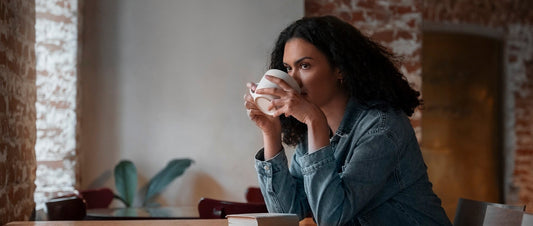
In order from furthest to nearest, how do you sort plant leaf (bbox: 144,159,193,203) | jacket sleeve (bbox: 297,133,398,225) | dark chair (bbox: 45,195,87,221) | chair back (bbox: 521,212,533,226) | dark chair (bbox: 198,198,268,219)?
plant leaf (bbox: 144,159,193,203)
dark chair (bbox: 198,198,268,219)
dark chair (bbox: 45,195,87,221)
jacket sleeve (bbox: 297,133,398,225)
chair back (bbox: 521,212,533,226)

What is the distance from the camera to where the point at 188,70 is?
4488 millimetres

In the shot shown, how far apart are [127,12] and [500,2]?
12.7 feet

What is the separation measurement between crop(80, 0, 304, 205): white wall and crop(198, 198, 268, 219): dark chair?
1653 mm

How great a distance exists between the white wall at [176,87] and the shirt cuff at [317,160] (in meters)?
2.89

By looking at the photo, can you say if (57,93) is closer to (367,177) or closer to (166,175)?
(166,175)

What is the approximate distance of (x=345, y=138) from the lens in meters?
1.80

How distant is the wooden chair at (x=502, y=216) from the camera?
1.70m

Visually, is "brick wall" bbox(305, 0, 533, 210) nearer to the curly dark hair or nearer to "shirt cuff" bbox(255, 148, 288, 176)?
the curly dark hair

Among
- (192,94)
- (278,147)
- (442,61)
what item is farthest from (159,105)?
(442,61)

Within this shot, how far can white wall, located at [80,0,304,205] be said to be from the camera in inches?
172

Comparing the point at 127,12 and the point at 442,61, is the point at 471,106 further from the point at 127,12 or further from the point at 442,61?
the point at 127,12

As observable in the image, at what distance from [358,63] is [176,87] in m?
2.76

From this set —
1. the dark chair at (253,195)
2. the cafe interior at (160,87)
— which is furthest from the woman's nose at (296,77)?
the dark chair at (253,195)

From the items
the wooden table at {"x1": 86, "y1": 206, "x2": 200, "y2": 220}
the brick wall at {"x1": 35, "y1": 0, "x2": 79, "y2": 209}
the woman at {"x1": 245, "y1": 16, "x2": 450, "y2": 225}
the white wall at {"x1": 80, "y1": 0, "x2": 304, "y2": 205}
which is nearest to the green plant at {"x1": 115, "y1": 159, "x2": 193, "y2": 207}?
the white wall at {"x1": 80, "y1": 0, "x2": 304, "y2": 205}
